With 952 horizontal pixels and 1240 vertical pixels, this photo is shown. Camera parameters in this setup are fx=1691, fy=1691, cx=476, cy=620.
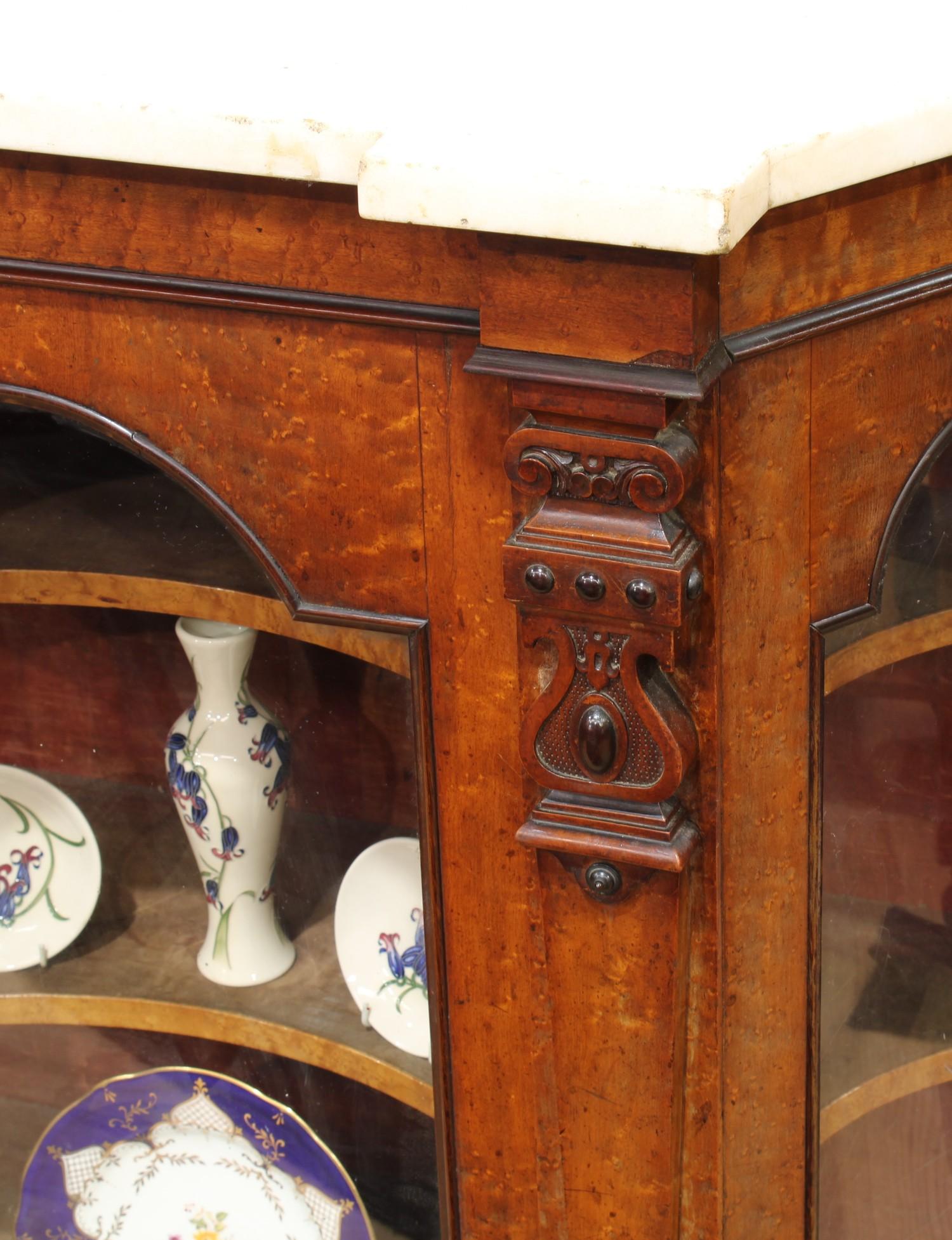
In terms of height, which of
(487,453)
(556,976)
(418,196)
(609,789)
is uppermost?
(418,196)

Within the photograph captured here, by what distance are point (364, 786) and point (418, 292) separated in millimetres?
273

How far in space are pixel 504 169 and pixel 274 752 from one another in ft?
1.35

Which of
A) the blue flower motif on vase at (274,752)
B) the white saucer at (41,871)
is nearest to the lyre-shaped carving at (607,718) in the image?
the blue flower motif on vase at (274,752)

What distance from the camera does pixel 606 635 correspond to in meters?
0.62

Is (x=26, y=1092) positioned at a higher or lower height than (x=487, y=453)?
lower

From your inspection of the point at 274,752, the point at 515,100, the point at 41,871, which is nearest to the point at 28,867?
the point at 41,871

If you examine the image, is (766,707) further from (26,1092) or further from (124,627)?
(26,1092)

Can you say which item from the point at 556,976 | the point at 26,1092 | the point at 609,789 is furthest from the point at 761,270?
the point at 26,1092

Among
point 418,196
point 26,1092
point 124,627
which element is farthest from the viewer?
point 26,1092

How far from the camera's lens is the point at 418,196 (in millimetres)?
544

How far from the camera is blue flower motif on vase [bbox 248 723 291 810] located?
860 mm

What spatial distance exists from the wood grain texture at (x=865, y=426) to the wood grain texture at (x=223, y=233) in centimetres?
14

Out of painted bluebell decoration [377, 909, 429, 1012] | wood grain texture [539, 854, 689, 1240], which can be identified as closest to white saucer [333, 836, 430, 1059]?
painted bluebell decoration [377, 909, 429, 1012]

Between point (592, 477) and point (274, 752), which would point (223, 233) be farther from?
point (274, 752)
